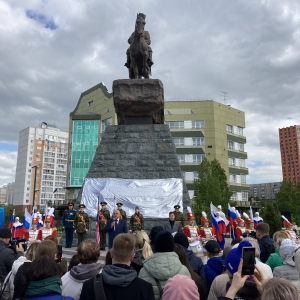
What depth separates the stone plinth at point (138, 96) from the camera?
13.4m

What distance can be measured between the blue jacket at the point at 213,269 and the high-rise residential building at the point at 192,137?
40.7 metres

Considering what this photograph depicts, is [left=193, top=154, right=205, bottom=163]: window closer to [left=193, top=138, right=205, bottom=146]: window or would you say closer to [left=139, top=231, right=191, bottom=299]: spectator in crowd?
[left=193, top=138, right=205, bottom=146]: window

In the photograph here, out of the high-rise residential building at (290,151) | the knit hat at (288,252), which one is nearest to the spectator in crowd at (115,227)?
the knit hat at (288,252)

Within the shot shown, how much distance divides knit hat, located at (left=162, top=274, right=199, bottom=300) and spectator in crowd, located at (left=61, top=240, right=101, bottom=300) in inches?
32.1

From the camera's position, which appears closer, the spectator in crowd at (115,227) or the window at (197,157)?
the spectator in crowd at (115,227)

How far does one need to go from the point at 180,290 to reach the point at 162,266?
338 millimetres

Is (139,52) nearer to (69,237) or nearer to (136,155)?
(136,155)

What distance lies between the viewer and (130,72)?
14.4m

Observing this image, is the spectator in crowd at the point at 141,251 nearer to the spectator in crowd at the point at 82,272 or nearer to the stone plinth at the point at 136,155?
the spectator in crowd at the point at 82,272

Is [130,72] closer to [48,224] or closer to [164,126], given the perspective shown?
[164,126]

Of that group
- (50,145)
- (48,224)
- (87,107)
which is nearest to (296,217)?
(48,224)

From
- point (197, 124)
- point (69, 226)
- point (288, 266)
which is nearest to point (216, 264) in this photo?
point (288, 266)

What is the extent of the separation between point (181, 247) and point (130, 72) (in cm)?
1218

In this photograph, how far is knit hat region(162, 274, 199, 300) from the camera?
2445 mm
